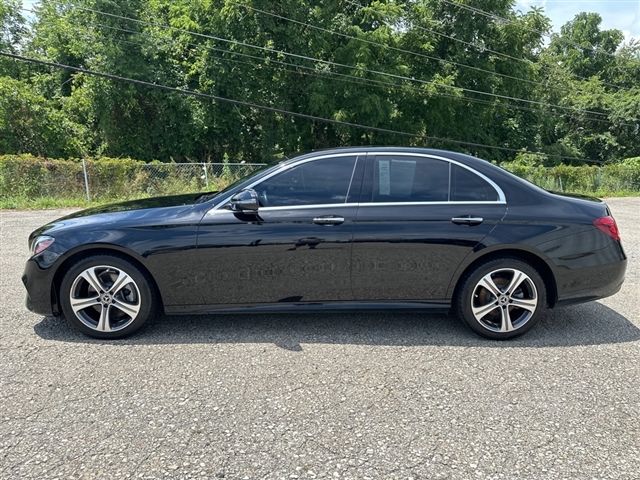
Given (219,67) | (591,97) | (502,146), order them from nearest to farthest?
(219,67)
(502,146)
(591,97)

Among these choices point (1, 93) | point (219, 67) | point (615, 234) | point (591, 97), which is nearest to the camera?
point (615, 234)

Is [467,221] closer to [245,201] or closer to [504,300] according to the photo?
[504,300]

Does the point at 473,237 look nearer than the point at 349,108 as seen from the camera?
Yes

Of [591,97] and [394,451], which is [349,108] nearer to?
[394,451]

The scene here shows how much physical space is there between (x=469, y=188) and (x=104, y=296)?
124 inches

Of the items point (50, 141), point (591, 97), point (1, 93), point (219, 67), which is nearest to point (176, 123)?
point (219, 67)

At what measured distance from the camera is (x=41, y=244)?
12.2 feet

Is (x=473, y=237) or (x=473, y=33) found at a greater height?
(x=473, y=33)

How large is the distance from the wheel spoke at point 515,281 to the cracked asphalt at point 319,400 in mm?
447

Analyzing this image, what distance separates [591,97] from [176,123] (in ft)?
114

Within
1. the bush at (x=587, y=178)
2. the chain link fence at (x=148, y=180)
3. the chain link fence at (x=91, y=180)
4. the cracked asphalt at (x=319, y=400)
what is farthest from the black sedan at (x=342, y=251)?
the bush at (x=587, y=178)

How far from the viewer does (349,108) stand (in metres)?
24.2

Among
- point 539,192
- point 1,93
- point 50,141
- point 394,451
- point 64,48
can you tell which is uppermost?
point 64,48

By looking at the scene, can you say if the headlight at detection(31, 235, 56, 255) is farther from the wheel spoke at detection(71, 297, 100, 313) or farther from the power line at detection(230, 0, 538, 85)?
the power line at detection(230, 0, 538, 85)
